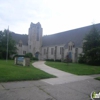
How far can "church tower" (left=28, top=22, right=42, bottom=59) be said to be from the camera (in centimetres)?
5422

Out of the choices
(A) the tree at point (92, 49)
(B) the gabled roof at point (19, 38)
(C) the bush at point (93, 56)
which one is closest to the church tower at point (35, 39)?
(B) the gabled roof at point (19, 38)

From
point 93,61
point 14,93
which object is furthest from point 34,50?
point 14,93

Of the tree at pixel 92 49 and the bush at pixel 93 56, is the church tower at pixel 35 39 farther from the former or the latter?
the bush at pixel 93 56

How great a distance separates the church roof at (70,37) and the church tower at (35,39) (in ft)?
8.84

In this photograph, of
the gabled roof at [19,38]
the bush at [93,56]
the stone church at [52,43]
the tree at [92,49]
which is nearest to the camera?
the bush at [93,56]

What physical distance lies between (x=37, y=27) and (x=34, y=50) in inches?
346

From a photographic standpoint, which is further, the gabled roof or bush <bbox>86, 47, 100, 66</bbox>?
the gabled roof

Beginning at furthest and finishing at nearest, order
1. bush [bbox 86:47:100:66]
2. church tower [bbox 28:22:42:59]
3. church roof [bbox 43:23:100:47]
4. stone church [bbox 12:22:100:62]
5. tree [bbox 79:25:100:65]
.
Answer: church tower [bbox 28:22:42:59] → stone church [bbox 12:22:100:62] → church roof [bbox 43:23:100:47] → tree [bbox 79:25:100:65] → bush [bbox 86:47:100:66]

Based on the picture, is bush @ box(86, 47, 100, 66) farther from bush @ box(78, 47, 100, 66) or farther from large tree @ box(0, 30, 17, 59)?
large tree @ box(0, 30, 17, 59)

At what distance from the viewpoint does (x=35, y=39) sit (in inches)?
2138

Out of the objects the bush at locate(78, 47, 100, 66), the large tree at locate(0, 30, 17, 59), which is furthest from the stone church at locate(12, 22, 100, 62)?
the bush at locate(78, 47, 100, 66)

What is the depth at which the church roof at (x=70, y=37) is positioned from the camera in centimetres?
4240

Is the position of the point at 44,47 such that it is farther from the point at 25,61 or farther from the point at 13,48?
the point at 25,61

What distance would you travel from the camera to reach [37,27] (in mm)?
54500
